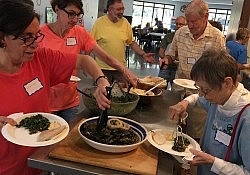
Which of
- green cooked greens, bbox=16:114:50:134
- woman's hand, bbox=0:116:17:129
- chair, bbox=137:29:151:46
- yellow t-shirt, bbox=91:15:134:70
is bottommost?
chair, bbox=137:29:151:46

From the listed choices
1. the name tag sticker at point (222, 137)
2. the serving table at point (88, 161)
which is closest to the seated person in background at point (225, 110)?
the name tag sticker at point (222, 137)

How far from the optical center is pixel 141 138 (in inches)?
47.9

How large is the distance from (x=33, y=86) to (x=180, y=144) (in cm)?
73

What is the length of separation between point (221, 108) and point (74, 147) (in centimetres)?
66

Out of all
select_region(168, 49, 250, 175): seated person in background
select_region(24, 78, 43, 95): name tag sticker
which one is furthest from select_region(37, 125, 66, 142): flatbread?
select_region(168, 49, 250, 175): seated person in background

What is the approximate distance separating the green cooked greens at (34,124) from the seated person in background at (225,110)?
0.64 metres

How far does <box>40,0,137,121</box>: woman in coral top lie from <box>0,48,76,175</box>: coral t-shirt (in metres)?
0.43

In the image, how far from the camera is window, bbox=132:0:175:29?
16.7 m

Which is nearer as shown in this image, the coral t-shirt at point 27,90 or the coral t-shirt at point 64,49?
the coral t-shirt at point 27,90

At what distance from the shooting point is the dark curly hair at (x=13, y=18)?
111 centimetres

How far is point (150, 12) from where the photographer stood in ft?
56.2

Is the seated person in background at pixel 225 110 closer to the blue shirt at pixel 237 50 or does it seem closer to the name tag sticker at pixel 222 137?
the name tag sticker at pixel 222 137

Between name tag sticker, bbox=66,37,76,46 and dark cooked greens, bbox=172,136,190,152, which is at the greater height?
name tag sticker, bbox=66,37,76,46

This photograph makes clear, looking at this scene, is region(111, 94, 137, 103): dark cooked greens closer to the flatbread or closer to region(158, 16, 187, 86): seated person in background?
the flatbread
